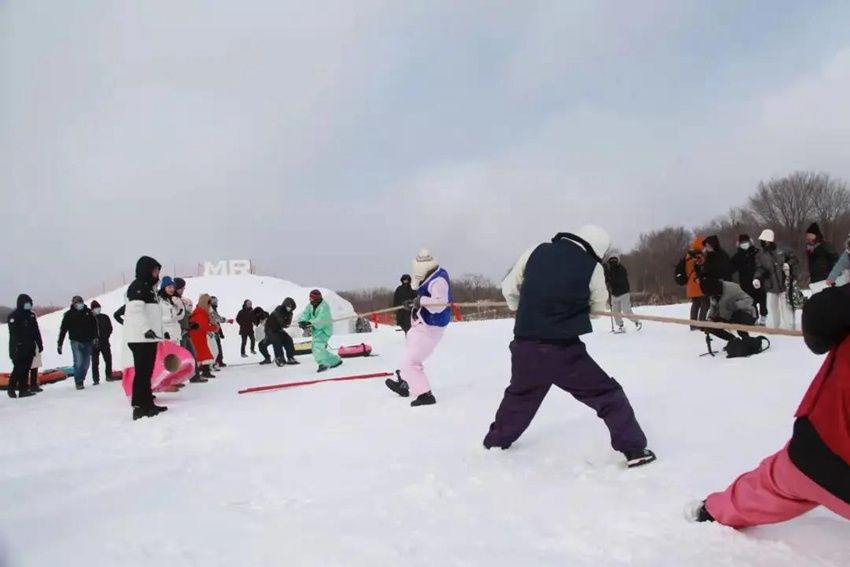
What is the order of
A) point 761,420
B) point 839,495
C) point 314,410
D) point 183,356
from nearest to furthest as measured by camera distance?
point 839,495
point 761,420
point 314,410
point 183,356

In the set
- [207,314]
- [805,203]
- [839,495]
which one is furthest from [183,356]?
[805,203]

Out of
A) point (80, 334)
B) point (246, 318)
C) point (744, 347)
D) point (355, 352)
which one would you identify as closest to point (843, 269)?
point (744, 347)

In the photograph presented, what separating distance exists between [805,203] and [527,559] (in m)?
62.4

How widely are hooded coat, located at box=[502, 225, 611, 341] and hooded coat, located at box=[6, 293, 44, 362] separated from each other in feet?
29.2

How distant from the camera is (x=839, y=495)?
6.40 feet

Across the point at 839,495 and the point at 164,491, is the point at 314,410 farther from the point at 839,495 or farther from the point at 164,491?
the point at 839,495

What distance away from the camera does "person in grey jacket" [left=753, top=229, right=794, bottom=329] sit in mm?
8945

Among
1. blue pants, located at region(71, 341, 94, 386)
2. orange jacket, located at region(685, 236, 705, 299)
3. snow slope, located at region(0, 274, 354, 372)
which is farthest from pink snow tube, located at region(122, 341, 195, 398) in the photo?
snow slope, located at region(0, 274, 354, 372)

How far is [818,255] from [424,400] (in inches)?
265

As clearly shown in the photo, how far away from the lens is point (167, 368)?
289 inches

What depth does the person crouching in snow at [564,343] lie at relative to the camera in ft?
11.8

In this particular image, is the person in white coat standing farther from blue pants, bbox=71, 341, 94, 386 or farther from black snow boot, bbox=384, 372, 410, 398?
blue pants, bbox=71, 341, 94, 386

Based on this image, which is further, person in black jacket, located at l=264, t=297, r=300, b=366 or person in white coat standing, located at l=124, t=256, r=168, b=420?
person in black jacket, located at l=264, t=297, r=300, b=366

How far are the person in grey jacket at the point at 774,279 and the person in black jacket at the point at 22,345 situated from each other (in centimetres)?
1149
